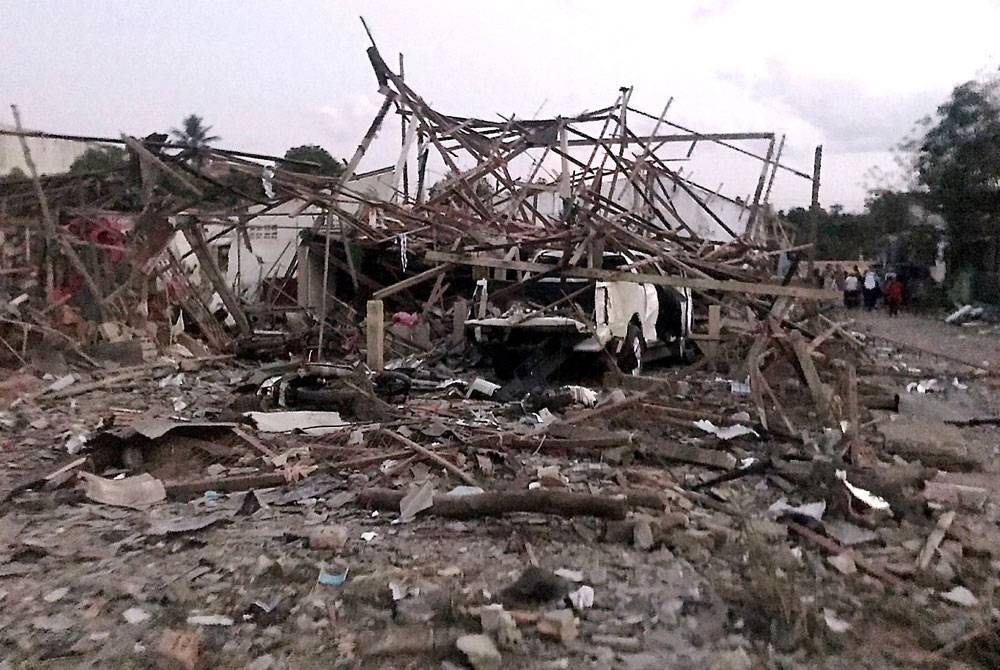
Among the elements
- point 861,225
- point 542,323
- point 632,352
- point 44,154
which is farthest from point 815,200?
point 861,225

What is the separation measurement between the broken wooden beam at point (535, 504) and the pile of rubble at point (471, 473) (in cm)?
2

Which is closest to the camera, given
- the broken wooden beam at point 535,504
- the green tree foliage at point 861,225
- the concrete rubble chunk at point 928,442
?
the broken wooden beam at point 535,504

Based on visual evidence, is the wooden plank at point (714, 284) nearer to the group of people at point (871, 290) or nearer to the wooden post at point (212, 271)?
the wooden post at point (212, 271)

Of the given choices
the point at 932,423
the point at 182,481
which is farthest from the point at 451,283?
the point at 182,481

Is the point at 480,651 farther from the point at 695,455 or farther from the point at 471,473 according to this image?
the point at 695,455

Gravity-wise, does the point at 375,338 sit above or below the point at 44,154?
below

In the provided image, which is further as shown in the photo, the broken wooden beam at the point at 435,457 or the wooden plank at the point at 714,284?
the wooden plank at the point at 714,284

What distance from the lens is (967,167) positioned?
91.7 ft

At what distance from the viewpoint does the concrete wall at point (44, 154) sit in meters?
25.4

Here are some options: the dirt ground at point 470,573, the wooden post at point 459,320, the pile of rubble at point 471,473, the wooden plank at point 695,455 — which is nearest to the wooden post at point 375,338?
the pile of rubble at point 471,473

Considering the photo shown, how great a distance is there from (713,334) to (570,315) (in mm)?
3011

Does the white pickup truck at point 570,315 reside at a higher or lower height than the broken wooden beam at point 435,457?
higher

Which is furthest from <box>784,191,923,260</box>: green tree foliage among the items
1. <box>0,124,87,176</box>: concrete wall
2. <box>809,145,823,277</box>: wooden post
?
<box>0,124,87,176</box>: concrete wall

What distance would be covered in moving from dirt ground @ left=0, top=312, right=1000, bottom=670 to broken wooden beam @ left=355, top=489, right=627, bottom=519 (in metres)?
0.08
